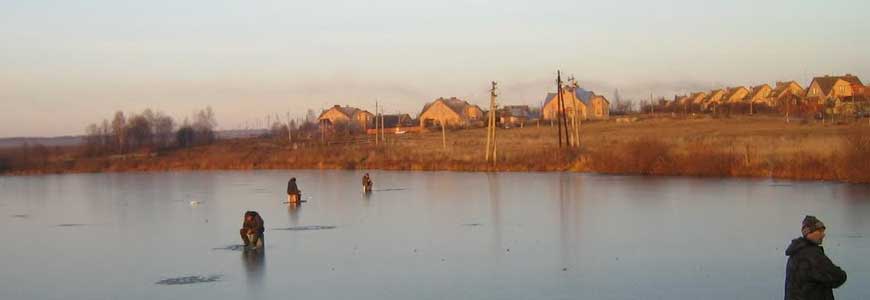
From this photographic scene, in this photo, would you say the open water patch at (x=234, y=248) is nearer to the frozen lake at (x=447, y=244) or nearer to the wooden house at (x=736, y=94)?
the frozen lake at (x=447, y=244)

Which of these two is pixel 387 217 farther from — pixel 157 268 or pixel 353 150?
pixel 353 150

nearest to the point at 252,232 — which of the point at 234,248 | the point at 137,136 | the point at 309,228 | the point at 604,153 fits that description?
the point at 234,248

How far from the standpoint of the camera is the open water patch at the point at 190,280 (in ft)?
38.1

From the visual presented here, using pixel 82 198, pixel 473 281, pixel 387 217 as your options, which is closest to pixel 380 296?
pixel 473 281

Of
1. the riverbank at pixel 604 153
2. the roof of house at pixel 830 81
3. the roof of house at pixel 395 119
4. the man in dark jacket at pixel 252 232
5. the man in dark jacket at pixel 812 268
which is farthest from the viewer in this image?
the roof of house at pixel 395 119

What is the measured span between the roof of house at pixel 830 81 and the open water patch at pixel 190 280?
6914 centimetres

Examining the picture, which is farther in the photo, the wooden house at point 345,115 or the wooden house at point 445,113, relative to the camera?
the wooden house at point 345,115

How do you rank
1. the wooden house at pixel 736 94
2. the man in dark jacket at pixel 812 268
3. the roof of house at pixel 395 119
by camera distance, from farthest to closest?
the roof of house at pixel 395 119 < the wooden house at pixel 736 94 < the man in dark jacket at pixel 812 268

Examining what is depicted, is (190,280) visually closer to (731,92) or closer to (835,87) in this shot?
(835,87)

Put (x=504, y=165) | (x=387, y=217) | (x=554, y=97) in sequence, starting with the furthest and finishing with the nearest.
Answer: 1. (x=554, y=97)
2. (x=504, y=165)
3. (x=387, y=217)

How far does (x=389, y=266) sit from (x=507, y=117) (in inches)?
3051

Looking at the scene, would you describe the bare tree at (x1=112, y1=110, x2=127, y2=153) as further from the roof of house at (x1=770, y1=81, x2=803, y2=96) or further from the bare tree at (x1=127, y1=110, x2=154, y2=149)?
the roof of house at (x1=770, y1=81, x2=803, y2=96)

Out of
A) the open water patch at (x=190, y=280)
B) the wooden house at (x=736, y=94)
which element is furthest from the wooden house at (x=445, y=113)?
the open water patch at (x=190, y=280)

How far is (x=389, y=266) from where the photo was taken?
12.4 meters
